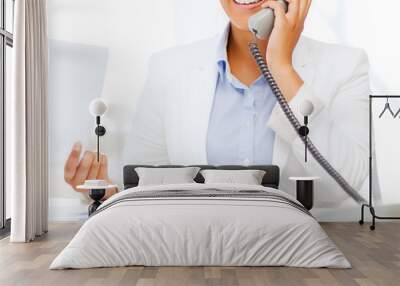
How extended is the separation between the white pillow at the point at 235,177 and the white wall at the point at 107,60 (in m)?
1.18

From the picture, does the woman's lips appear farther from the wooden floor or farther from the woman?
the wooden floor

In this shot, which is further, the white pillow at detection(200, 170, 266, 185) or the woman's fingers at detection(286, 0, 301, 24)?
the woman's fingers at detection(286, 0, 301, 24)

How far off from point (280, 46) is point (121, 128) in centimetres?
220

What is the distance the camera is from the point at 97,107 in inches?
278

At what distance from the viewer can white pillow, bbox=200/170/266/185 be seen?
6.66 m

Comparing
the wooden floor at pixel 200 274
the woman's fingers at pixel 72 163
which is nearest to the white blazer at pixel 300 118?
the woman's fingers at pixel 72 163

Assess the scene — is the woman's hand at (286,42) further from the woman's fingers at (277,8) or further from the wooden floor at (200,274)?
the wooden floor at (200,274)

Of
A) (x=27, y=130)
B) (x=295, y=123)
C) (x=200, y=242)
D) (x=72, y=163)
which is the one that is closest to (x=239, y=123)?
(x=295, y=123)

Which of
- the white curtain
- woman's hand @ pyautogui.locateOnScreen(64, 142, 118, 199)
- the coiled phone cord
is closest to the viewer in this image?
the white curtain

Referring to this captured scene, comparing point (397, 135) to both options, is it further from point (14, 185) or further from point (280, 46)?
point (14, 185)

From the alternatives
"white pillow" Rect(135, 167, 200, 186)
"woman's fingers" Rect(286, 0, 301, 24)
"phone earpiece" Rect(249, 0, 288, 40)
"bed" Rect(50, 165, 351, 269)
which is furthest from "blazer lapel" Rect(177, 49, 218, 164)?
"bed" Rect(50, 165, 351, 269)

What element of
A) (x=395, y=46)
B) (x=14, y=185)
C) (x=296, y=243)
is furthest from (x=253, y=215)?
(x=395, y=46)

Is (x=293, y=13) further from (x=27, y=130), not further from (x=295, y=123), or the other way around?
(x=27, y=130)

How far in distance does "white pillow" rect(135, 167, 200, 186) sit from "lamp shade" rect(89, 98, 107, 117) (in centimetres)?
84
